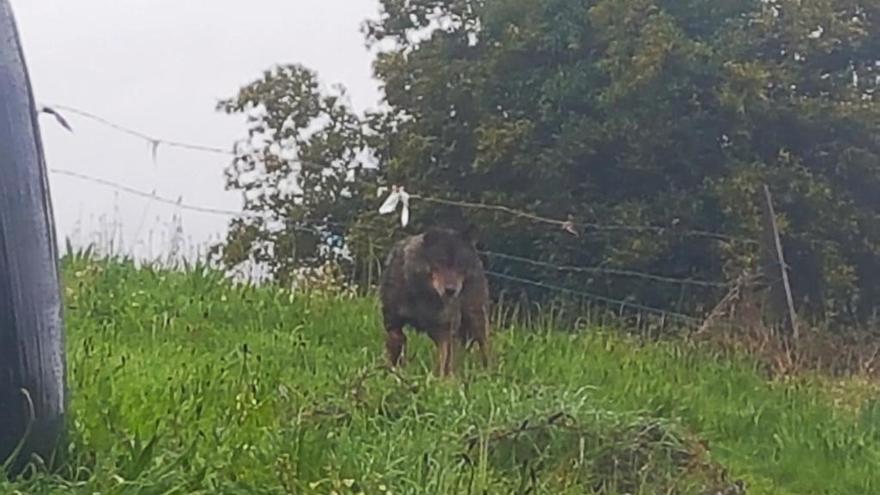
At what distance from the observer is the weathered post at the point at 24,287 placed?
380cm

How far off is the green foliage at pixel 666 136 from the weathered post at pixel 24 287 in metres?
15.9

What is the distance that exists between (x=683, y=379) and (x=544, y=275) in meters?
11.7

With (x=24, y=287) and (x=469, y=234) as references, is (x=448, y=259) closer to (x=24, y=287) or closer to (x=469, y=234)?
(x=469, y=234)

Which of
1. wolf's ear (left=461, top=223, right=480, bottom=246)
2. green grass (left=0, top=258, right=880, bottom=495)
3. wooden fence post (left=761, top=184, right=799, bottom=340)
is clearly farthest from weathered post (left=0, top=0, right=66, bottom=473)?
wooden fence post (left=761, top=184, right=799, bottom=340)

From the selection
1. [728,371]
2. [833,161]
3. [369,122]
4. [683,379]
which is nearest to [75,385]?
[683,379]

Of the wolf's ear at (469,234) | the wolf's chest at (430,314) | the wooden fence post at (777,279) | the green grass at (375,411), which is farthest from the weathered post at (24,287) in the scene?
the wooden fence post at (777,279)

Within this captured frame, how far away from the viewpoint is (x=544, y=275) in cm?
2084

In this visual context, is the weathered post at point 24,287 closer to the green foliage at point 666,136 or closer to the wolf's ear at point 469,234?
the wolf's ear at point 469,234

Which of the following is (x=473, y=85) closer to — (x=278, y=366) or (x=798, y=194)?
(x=798, y=194)

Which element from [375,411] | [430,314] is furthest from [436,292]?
[375,411]

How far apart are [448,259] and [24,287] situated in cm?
514

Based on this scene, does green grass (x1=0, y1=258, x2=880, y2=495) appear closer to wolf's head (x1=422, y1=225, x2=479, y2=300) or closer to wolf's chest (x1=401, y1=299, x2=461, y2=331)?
wolf's chest (x1=401, y1=299, x2=461, y2=331)

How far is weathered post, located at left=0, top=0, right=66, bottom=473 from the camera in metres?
3.80

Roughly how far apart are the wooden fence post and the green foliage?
6.27 metres
